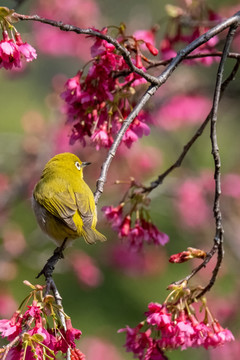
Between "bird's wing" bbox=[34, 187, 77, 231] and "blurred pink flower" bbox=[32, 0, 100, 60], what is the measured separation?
3152 millimetres

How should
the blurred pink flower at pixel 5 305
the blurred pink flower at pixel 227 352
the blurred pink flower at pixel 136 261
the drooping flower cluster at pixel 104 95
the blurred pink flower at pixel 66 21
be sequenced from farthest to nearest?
the blurred pink flower at pixel 136 261
the blurred pink flower at pixel 66 21
the blurred pink flower at pixel 5 305
the blurred pink flower at pixel 227 352
the drooping flower cluster at pixel 104 95

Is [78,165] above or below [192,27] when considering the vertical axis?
below

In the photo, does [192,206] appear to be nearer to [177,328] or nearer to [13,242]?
[13,242]

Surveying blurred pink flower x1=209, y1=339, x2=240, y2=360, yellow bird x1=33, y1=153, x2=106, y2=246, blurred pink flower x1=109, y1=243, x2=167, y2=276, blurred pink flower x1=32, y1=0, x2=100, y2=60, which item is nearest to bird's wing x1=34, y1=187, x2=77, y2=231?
yellow bird x1=33, y1=153, x2=106, y2=246

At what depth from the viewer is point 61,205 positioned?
307 centimetres

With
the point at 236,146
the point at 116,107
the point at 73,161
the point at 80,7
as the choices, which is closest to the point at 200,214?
the point at 236,146

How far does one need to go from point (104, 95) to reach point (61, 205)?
76 cm

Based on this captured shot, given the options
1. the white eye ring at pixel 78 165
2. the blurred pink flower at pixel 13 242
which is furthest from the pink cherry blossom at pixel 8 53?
the blurred pink flower at pixel 13 242

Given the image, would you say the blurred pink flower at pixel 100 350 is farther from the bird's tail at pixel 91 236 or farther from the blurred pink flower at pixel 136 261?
the bird's tail at pixel 91 236

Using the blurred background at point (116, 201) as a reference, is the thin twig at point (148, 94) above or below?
below

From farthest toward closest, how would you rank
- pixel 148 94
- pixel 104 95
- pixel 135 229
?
1. pixel 135 229
2. pixel 104 95
3. pixel 148 94

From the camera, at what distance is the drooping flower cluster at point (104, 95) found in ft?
8.25

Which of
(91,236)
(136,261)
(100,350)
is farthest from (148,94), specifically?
(136,261)

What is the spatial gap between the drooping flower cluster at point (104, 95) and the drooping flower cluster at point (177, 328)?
0.73m
